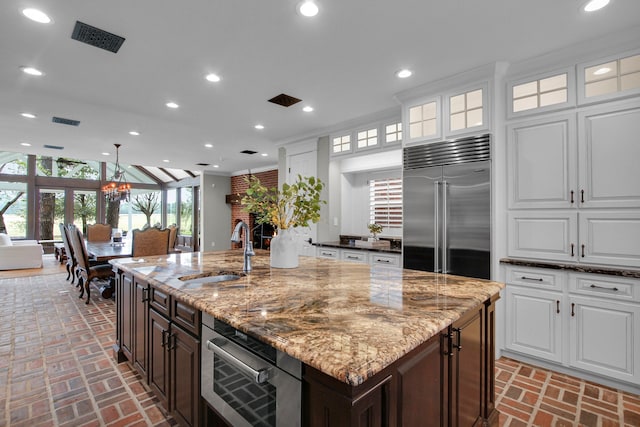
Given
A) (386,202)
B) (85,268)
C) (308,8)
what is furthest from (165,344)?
(85,268)

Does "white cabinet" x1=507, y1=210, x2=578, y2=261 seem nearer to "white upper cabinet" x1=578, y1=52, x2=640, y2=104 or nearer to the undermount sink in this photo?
"white upper cabinet" x1=578, y1=52, x2=640, y2=104

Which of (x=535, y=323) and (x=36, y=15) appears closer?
(x=36, y=15)

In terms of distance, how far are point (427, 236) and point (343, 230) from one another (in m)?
1.87

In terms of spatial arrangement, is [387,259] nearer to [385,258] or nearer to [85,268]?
[385,258]

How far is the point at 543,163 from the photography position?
8.46 ft

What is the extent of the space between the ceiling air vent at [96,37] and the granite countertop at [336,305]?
5.59 ft

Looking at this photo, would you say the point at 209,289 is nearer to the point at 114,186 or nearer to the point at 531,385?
the point at 531,385

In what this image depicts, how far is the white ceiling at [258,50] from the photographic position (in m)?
1.99

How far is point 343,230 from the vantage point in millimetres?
4812

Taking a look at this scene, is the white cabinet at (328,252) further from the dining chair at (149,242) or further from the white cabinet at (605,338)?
the white cabinet at (605,338)

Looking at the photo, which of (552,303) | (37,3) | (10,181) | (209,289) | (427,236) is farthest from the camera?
(10,181)

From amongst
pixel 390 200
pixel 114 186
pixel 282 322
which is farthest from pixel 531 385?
pixel 114 186

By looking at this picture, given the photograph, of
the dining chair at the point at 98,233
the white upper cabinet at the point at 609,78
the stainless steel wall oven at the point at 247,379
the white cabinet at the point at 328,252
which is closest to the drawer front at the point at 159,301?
the stainless steel wall oven at the point at 247,379

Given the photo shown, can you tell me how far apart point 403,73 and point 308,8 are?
3.97ft
